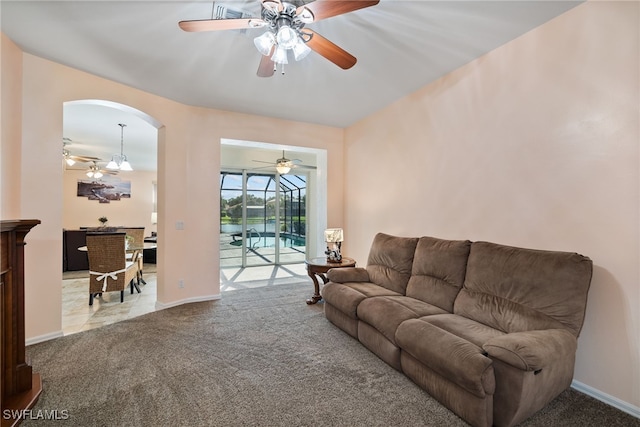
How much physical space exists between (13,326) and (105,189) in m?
7.81

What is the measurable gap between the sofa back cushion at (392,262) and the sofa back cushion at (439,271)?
0.43 feet

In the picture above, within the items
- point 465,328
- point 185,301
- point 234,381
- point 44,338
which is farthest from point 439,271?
point 44,338

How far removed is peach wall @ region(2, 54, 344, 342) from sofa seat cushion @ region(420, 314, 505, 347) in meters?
3.03

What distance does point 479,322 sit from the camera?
2.29 m

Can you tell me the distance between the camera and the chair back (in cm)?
379

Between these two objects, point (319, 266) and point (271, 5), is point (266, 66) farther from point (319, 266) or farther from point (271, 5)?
point (319, 266)

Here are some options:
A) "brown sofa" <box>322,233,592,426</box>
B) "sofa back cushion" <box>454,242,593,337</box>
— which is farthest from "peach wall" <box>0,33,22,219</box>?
"sofa back cushion" <box>454,242,593,337</box>

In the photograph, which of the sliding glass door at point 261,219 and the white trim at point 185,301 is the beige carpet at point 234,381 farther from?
the sliding glass door at point 261,219

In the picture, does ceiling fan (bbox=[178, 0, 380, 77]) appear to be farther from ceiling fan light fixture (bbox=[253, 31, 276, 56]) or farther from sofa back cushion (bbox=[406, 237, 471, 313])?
sofa back cushion (bbox=[406, 237, 471, 313])

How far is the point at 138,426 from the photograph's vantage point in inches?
67.1

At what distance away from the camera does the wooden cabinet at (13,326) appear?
5.94ft

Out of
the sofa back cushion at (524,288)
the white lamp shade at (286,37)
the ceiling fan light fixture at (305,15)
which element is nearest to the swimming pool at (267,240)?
the sofa back cushion at (524,288)

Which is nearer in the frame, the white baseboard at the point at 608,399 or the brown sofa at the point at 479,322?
the brown sofa at the point at 479,322

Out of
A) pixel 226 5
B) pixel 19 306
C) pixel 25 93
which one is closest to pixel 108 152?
pixel 25 93
